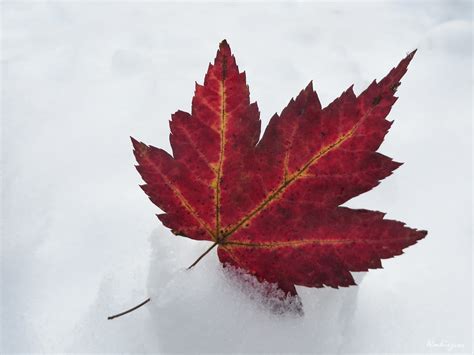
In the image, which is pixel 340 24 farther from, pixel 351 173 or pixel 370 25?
pixel 351 173

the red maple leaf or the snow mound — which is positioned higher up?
the red maple leaf

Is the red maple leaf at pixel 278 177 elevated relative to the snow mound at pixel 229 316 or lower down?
elevated

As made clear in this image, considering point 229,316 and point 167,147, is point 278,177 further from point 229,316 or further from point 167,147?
point 167,147

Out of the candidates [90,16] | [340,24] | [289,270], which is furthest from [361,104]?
[90,16]

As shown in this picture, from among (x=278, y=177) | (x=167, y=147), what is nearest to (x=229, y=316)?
(x=278, y=177)
